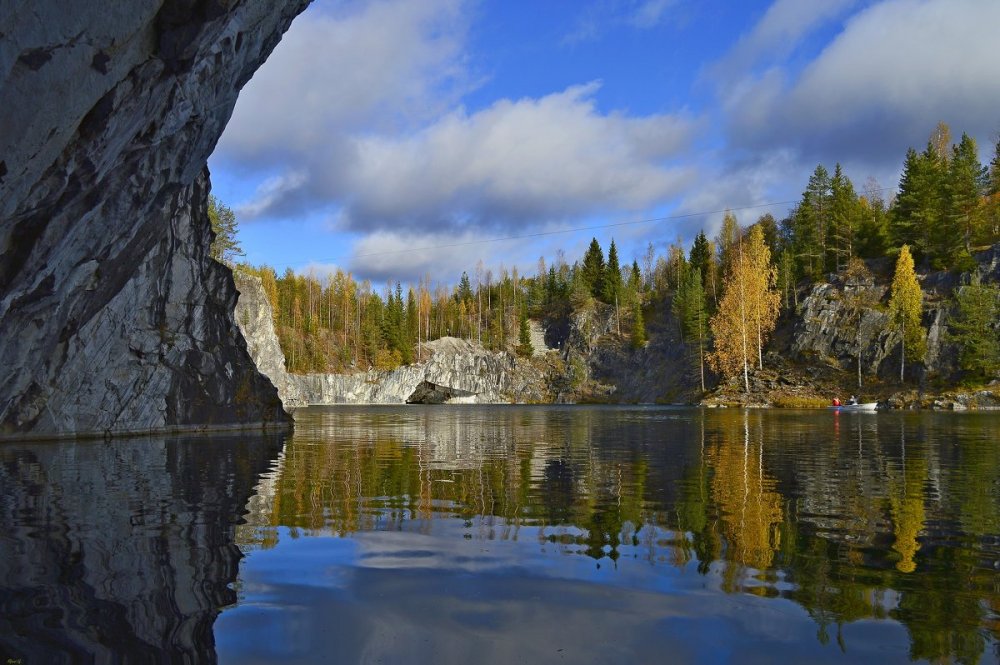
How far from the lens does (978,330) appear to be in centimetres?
7369

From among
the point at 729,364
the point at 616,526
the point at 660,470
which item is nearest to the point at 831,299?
the point at 729,364

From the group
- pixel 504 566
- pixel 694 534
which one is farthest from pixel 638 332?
pixel 504 566

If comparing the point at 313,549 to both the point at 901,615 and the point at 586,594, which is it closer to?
the point at 586,594

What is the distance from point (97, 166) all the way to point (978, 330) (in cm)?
8666

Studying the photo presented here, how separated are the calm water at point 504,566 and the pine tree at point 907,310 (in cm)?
6856

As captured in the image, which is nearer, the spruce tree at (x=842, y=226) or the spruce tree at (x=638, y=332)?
the spruce tree at (x=842, y=226)

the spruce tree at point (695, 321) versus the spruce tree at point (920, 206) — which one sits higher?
the spruce tree at point (920, 206)

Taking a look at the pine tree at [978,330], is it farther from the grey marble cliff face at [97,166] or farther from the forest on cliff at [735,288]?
the grey marble cliff face at [97,166]

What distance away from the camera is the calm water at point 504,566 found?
6367 millimetres

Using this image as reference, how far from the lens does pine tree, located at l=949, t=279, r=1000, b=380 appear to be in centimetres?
7125

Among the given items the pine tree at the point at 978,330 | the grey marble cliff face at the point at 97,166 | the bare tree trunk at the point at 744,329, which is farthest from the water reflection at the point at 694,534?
the bare tree trunk at the point at 744,329

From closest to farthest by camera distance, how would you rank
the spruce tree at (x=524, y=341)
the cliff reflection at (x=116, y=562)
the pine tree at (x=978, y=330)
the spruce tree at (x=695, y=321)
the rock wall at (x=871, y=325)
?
the cliff reflection at (x=116, y=562) → the pine tree at (x=978, y=330) → the rock wall at (x=871, y=325) → the spruce tree at (x=695, y=321) → the spruce tree at (x=524, y=341)

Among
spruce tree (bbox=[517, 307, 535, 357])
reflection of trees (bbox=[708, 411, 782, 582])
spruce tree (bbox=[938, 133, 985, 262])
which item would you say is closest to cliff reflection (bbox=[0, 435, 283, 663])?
reflection of trees (bbox=[708, 411, 782, 582])

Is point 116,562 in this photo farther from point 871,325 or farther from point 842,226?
point 842,226
